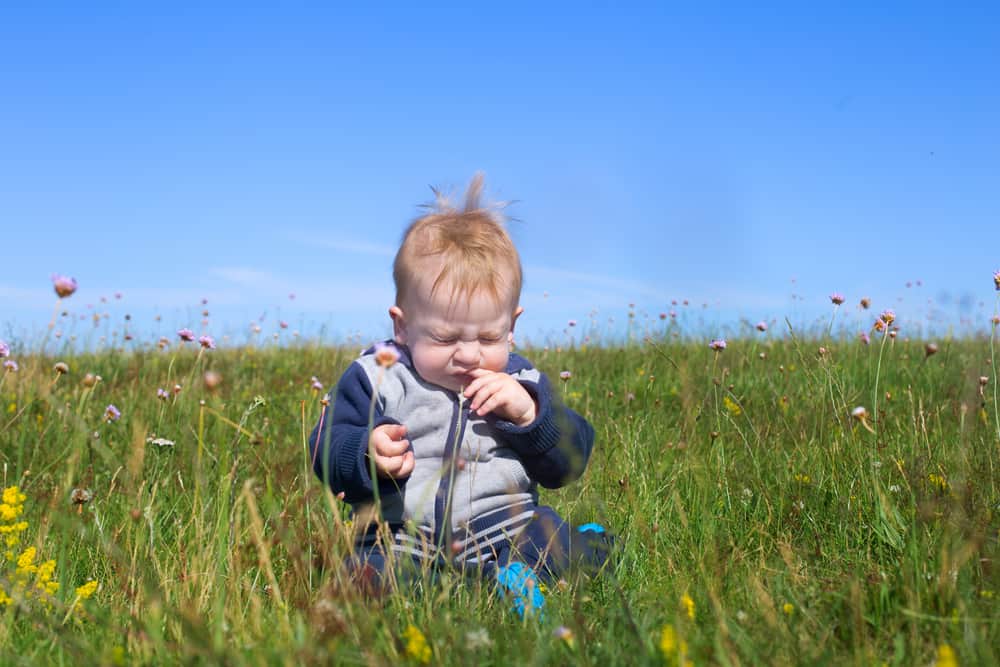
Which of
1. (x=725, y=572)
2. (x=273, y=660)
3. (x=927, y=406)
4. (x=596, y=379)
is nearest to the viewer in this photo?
(x=273, y=660)

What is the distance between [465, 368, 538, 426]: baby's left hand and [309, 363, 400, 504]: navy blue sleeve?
0.30 meters

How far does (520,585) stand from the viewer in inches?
111

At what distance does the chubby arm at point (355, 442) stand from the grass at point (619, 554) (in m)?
0.13

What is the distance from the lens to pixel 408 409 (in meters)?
3.25

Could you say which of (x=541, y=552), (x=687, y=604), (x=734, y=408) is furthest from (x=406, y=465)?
(x=734, y=408)

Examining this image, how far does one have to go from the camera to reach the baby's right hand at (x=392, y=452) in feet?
9.73

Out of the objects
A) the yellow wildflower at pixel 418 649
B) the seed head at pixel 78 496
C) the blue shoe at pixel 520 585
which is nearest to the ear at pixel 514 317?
the blue shoe at pixel 520 585

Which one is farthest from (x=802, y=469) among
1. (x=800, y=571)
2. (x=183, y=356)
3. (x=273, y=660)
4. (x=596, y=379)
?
(x=183, y=356)

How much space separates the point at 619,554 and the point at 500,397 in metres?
0.66

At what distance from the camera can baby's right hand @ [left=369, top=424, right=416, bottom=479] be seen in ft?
9.73

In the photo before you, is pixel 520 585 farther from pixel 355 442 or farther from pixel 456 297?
pixel 456 297

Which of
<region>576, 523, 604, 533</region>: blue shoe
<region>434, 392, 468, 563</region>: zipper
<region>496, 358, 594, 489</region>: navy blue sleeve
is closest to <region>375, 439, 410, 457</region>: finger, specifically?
<region>434, 392, 468, 563</region>: zipper

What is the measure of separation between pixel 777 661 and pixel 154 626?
1.31m

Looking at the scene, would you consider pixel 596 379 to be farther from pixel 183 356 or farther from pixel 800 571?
pixel 183 356
